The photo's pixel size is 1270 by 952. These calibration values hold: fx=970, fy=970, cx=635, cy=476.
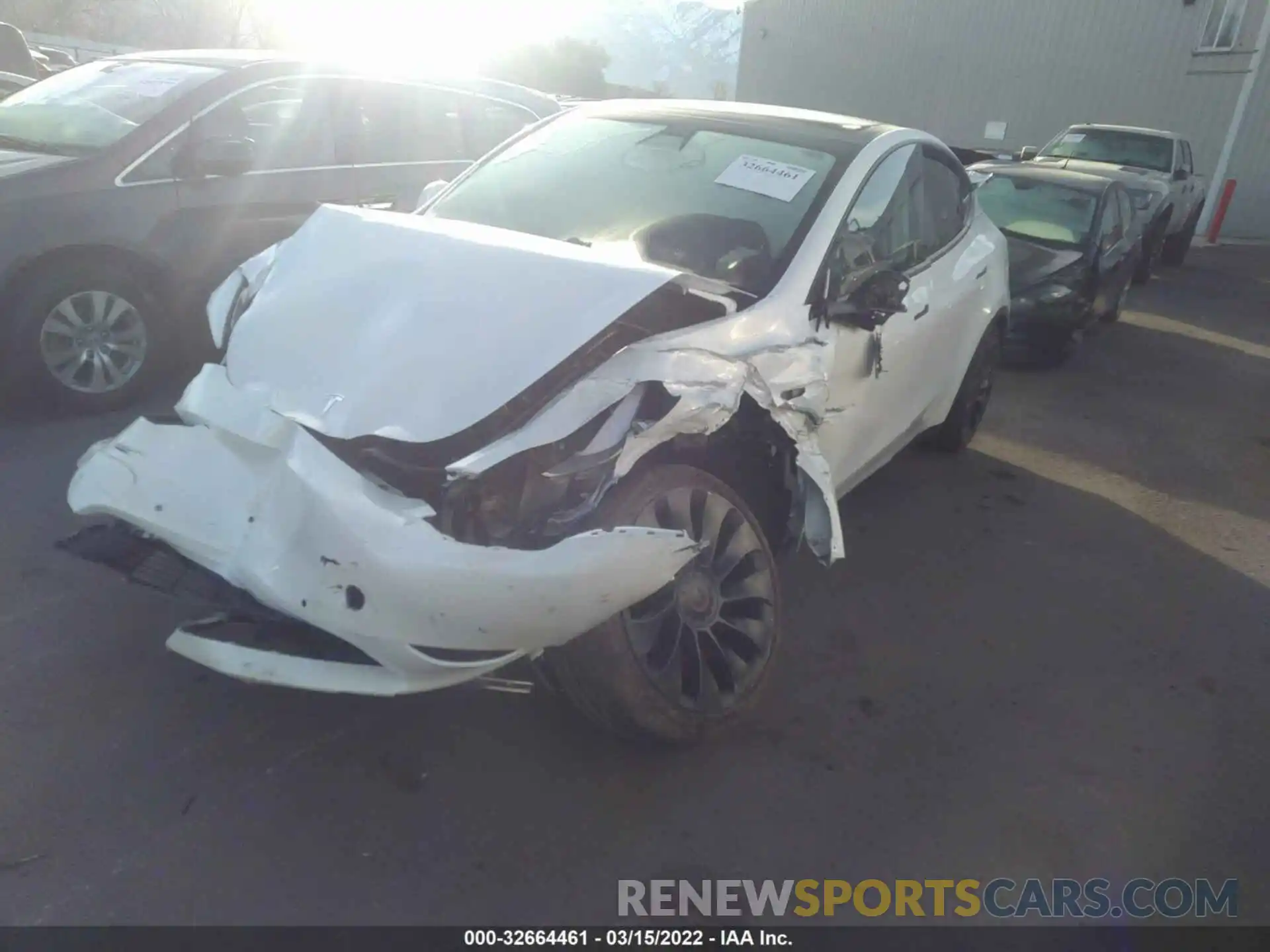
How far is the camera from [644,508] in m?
2.53

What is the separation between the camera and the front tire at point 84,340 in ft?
14.8

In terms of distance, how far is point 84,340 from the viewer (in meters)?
4.71

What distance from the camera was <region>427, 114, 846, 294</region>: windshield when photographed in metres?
3.36

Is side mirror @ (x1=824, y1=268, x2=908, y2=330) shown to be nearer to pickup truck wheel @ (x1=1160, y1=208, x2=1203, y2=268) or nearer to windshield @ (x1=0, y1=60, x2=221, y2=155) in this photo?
windshield @ (x1=0, y1=60, x2=221, y2=155)

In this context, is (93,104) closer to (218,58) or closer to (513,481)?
(218,58)

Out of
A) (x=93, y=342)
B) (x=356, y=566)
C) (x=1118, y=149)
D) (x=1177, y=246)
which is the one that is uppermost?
(x=356, y=566)

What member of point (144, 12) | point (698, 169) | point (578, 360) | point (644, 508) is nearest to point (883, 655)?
point (644, 508)

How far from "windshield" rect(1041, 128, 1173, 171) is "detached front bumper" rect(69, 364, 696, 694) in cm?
1270

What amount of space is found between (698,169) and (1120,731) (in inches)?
97.0

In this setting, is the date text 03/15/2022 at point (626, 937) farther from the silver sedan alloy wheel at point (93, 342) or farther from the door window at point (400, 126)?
the door window at point (400, 126)

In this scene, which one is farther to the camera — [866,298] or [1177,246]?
[1177,246]

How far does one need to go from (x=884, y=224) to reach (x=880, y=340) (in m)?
0.57

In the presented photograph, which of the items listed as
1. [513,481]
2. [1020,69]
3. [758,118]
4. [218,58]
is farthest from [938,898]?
[1020,69]

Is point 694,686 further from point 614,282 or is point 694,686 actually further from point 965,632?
point 965,632
